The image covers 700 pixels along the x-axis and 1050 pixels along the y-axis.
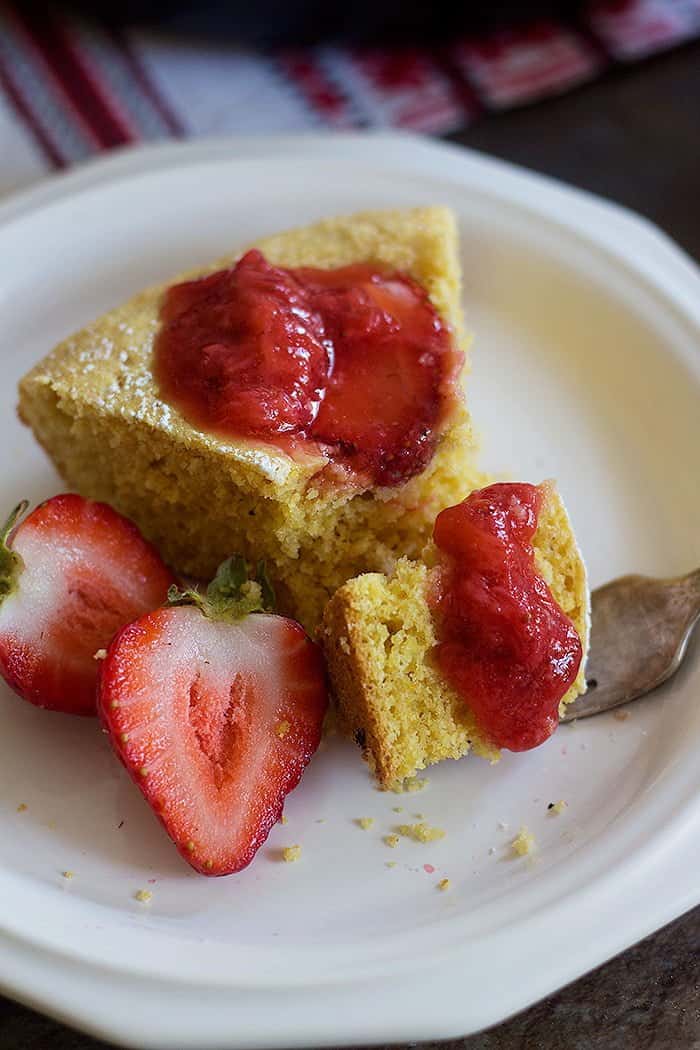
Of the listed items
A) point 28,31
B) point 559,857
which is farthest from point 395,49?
point 559,857

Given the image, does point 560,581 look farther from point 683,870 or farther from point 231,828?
point 231,828

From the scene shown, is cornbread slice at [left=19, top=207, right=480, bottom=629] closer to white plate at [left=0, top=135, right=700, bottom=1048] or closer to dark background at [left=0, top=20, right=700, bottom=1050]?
white plate at [left=0, top=135, right=700, bottom=1048]

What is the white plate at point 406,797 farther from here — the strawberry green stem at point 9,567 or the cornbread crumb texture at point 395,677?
the strawberry green stem at point 9,567

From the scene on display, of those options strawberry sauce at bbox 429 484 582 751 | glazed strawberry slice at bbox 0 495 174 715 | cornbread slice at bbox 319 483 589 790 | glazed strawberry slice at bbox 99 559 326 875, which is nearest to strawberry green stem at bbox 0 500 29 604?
glazed strawberry slice at bbox 0 495 174 715

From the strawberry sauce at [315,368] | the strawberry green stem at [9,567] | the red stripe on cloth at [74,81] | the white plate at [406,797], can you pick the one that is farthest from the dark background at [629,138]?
the strawberry green stem at [9,567]

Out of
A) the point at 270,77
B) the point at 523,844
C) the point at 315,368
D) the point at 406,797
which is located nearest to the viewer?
the point at 523,844

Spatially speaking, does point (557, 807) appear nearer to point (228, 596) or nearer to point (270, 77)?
point (228, 596)

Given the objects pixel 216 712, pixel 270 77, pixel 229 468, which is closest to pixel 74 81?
pixel 270 77
